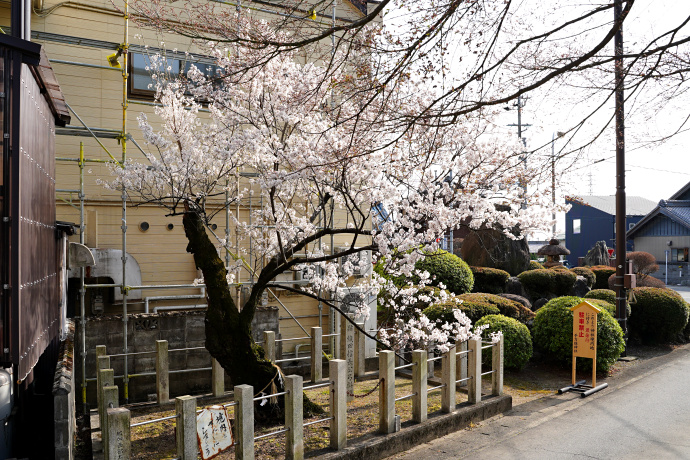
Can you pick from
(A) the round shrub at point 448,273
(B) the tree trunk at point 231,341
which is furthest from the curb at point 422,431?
(A) the round shrub at point 448,273

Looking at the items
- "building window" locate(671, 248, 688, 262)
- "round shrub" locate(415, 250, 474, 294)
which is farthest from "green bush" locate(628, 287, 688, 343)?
"building window" locate(671, 248, 688, 262)

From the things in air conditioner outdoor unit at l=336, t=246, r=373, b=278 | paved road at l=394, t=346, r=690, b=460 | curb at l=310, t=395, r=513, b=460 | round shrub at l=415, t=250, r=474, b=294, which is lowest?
paved road at l=394, t=346, r=690, b=460

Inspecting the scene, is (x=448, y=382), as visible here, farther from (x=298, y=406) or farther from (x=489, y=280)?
(x=489, y=280)

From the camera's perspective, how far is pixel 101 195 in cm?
1013

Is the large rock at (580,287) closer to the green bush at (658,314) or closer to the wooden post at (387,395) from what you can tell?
the green bush at (658,314)

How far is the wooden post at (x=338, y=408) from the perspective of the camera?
6.45 meters

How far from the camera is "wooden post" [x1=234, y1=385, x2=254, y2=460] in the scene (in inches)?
216

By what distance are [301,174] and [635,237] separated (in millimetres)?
40537

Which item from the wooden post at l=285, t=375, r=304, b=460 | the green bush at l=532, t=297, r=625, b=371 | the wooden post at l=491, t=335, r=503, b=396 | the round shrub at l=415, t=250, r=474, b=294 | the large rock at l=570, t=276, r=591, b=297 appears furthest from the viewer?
the large rock at l=570, t=276, r=591, b=297

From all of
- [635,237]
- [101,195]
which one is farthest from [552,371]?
[635,237]

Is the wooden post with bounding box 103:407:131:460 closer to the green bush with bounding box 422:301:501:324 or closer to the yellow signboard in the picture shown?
the green bush with bounding box 422:301:501:324

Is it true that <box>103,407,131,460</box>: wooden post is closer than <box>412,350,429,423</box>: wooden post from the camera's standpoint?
Yes

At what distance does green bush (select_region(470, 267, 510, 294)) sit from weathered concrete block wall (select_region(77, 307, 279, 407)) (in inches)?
428

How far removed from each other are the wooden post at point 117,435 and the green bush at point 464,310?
26.5 ft
